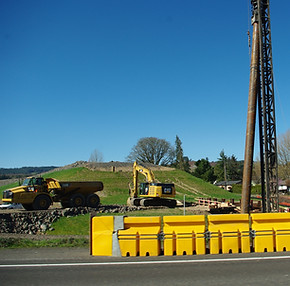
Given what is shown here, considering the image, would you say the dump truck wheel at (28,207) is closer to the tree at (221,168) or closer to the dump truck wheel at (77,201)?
the dump truck wheel at (77,201)

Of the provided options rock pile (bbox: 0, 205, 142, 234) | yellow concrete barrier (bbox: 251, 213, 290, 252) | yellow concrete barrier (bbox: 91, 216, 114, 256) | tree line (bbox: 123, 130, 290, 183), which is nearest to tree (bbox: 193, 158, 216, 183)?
tree line (bbox: 123, 130, 290, 183)

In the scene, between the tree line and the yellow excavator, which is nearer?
the yellow excavator

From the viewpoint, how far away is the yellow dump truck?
84.0ft

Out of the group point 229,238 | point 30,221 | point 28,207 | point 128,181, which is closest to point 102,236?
point 229,238

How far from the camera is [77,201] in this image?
92.6ft

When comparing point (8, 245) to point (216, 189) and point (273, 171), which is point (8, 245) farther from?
point (216, 189)

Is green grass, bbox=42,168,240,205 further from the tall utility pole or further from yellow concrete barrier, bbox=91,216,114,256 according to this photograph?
yellow concrete barrier, bbox=91,216,114,256

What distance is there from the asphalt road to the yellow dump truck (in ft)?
55.1

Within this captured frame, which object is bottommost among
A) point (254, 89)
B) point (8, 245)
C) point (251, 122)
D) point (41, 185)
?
point (8, 245)

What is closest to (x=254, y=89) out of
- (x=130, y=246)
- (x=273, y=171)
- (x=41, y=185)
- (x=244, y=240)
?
(x=273, y=171)

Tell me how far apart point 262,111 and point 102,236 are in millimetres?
14223

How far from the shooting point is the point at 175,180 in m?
59.8

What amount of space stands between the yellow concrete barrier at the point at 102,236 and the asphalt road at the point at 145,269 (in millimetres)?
346

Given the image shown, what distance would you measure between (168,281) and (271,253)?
4023 millimetres
